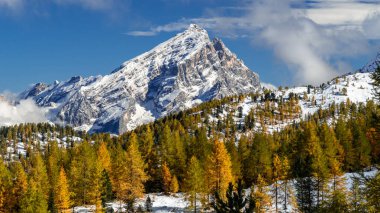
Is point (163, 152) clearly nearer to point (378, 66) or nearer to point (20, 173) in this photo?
point (20, 173)

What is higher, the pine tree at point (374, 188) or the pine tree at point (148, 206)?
the pine tree at point (374, 188)

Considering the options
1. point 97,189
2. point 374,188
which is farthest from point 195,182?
point 374,188

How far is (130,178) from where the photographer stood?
71312 mm

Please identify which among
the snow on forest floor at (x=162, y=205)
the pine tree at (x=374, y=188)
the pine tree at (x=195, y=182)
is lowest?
the snow on forest floor at (x=162, y=205)

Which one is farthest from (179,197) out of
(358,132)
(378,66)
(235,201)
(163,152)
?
(378,66)

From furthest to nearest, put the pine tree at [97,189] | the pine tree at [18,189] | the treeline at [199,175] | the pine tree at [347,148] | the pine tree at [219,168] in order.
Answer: the pine tree at [347,148], the pine tree at [97,189], the pine tree at [18,189], the pine tree at [219,168], the treeline at [199,175]

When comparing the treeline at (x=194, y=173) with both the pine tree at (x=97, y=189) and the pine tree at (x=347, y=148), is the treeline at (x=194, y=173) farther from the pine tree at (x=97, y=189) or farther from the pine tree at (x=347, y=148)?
the pine tree at (x=97, y=189)

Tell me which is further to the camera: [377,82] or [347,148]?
Answer: [347,148]

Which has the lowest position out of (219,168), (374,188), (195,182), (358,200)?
(195,182)

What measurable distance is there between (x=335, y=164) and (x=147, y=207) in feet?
107

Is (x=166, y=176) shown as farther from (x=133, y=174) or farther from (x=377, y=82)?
(x=377, y=82)

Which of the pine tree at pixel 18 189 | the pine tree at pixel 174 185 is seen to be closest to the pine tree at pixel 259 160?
the pine tree at pixel 174 185

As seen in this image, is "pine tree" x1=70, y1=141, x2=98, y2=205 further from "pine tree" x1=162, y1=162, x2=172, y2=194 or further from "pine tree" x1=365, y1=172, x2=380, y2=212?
"pine tree" x1=365, y1=172, x2=380, y2=212

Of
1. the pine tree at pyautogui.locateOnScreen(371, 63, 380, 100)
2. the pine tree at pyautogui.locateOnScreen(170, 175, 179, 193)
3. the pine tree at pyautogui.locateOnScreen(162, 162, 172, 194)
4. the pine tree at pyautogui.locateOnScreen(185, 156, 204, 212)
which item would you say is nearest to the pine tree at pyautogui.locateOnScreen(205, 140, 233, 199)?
the pine tree at pyautogui.locateOnScreen(185, 156, 204, 212)
